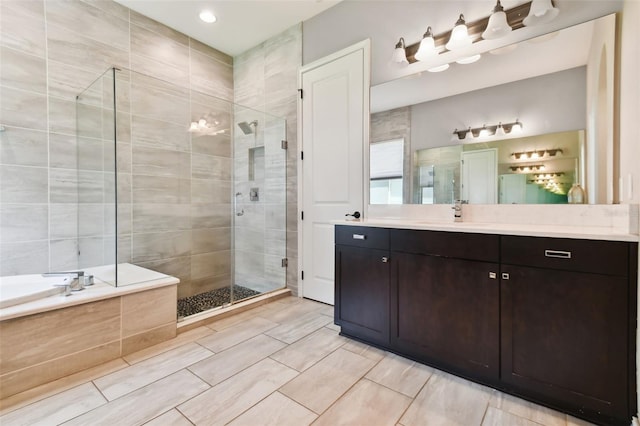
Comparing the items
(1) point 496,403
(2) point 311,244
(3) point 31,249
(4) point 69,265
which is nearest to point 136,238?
(4) point 69,265

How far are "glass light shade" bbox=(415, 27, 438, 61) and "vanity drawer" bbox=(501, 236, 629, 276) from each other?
1.56 meters

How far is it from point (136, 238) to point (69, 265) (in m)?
0.56

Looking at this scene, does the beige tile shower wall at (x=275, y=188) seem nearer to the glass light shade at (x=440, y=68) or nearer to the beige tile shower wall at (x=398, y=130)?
the beige tile shower wall at (x=398, y=130)

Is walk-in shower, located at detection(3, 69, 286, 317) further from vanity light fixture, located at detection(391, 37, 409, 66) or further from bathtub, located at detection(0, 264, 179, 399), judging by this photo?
vanity light fixture, located at detection(391, 37, 409, 66)

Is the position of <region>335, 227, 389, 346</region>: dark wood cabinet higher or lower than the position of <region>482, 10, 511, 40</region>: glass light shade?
lower

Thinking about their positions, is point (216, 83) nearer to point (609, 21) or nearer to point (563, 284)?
point (609, 21)

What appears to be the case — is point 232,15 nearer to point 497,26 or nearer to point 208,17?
point 208,17

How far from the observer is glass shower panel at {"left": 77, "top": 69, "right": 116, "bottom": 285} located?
2.47 m

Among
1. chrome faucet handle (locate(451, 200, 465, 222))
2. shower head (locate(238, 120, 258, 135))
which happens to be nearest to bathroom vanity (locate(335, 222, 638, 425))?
chrome faucet handle (locate(451, 200, 465, 222))

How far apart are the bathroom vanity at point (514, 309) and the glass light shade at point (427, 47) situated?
1420 millimetres

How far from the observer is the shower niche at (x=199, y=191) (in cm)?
292

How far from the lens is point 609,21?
1.64 metres

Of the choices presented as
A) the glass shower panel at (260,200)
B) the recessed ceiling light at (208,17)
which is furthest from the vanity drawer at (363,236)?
the recessed ceiling light at (208,17)

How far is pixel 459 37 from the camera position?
2.10m
